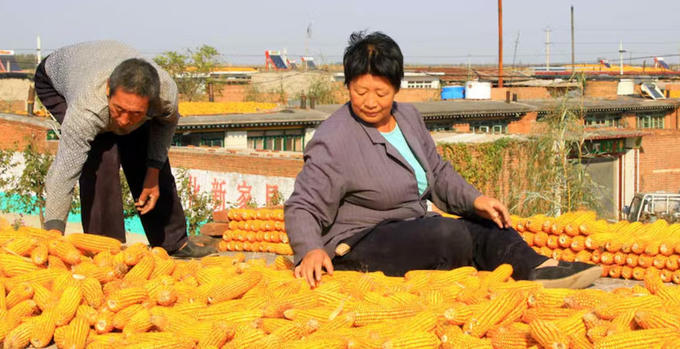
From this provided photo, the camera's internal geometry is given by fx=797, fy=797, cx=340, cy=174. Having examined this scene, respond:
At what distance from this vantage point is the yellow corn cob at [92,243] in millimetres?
4258

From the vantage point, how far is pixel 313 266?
3.84m

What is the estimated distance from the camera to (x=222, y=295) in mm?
3676

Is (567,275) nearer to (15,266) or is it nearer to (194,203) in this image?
(15,266)

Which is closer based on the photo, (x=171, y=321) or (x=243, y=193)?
(x=171, y=321)

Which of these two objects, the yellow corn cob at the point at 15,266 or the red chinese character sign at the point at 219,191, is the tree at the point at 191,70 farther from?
the yellow corn cob at the point at 15,266

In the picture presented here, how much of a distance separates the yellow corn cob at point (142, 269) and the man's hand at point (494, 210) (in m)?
1.79

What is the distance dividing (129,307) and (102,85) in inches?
69.8

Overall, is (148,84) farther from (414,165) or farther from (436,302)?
(436,302)

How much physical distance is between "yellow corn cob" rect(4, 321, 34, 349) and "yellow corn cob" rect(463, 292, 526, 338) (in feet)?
6.23

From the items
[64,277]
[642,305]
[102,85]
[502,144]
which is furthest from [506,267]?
[502,144]

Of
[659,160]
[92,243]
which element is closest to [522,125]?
[659,160]

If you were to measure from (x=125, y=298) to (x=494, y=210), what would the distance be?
2.00m

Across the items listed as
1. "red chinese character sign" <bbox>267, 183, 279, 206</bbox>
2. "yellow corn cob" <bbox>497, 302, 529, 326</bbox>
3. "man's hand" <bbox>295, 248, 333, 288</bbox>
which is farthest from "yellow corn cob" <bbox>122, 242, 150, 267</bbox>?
"red chinese character sign" <bbox>267, 183, 279, 206</bbox>

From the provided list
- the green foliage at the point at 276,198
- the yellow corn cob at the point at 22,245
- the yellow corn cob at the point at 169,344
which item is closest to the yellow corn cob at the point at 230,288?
the yellow corn cob at the point at 169,344
